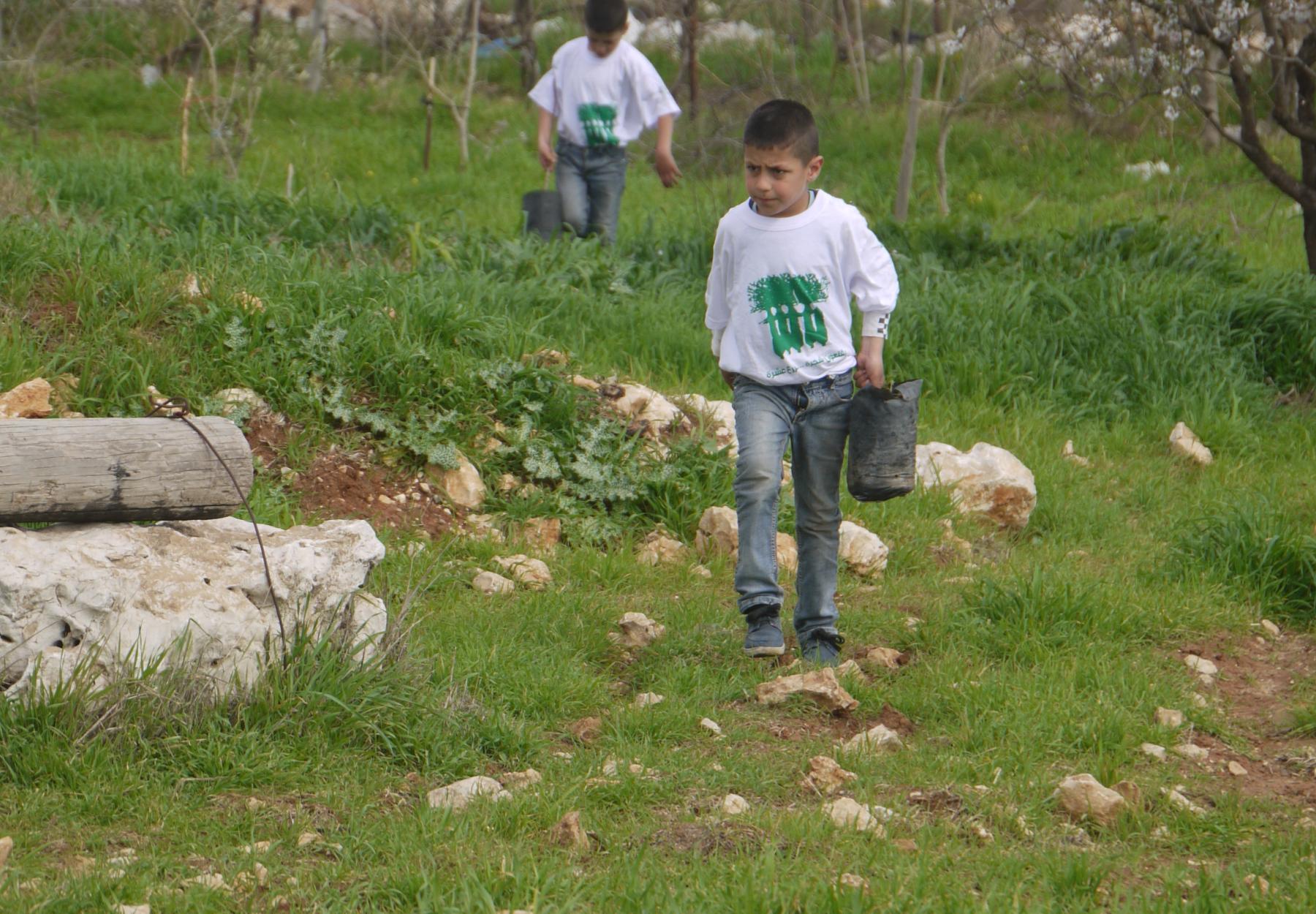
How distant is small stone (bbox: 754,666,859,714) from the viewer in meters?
4.09

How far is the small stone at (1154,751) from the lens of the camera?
3.80 metres

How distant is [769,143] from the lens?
4.18 metres

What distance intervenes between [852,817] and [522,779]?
843 millimetres

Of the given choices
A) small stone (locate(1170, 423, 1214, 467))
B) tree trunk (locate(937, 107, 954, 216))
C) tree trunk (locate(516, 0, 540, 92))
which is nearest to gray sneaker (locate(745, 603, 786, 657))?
small stone (locate(1170, 423, 1214, 467))

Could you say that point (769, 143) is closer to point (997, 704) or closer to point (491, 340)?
point (997, 704)

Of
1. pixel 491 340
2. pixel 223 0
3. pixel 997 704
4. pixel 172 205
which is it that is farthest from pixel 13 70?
pixel 997 704

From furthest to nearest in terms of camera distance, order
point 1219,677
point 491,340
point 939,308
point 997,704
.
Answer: point 939,308 < point 491,340 < point 1219,677 < point 997,704

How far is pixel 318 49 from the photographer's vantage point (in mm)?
14273

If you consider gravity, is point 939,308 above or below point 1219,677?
above

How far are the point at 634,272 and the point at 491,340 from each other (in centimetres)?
209

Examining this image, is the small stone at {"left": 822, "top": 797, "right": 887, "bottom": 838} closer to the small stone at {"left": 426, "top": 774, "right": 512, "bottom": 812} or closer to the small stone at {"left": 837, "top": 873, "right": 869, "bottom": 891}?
the small stone at {"left": 837, "top": 873, "right": 869, "bottom": 891}

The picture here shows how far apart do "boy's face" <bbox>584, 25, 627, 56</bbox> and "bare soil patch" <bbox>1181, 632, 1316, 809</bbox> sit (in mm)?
5129

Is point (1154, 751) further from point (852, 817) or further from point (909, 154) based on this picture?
point (909, 154)

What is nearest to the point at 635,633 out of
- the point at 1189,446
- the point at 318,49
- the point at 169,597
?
the point at 169,597
